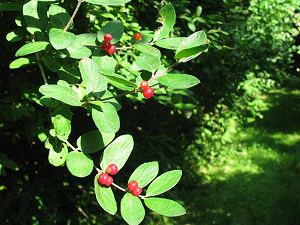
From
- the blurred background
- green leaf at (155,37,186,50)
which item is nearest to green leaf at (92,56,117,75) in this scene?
green leaf at (155,37,186,50)

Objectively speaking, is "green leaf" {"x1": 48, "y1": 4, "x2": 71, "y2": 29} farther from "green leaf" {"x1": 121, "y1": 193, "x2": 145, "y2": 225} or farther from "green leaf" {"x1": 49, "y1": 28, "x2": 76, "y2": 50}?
"green leaf" {"x1": 121, "y1": 193, "x2": 145, "y2": 225}

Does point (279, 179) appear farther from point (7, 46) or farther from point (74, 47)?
point (74, 47)

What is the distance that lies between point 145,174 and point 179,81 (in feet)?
0.83

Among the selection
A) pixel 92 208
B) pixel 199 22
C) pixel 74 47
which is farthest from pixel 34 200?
pixel 74 47

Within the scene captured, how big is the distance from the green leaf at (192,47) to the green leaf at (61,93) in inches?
10.5

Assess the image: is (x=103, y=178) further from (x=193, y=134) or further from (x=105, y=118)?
(x=193, y=134)

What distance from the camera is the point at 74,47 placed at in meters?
1.24

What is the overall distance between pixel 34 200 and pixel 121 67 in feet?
3.40

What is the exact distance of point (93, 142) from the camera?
1.15m

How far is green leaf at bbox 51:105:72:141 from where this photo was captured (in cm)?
112

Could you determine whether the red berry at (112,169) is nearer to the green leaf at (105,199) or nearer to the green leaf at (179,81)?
the green leaf at (105,199)

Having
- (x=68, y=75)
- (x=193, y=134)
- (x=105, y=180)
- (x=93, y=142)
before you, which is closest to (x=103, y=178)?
(x=105, y=180)

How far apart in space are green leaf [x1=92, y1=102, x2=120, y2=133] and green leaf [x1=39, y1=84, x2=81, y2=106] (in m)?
0.05

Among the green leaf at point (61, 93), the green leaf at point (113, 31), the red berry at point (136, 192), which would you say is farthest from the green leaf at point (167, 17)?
the red berry at point (136, 192)
